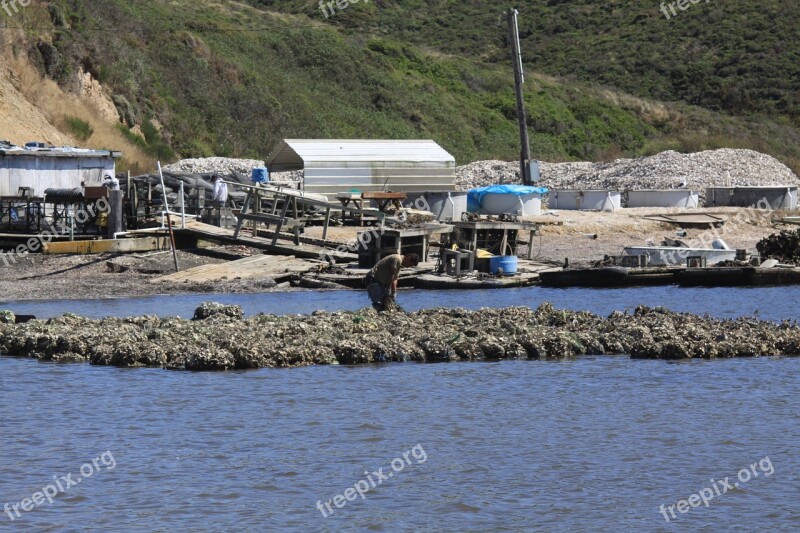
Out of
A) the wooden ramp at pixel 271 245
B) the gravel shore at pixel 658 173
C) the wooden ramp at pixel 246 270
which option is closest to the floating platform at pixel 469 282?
the wooden ramp at pixel 271 245

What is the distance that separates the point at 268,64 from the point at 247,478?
59.2 meters

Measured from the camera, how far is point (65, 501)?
1228 centimetres

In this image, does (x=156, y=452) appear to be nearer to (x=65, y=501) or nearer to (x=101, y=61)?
(x=65, y=501)

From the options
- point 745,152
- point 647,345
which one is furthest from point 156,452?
point 745,152

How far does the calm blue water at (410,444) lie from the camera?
11.9 metres

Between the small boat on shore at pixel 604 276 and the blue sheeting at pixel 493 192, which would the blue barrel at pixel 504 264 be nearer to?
the small boat on shore at pixel 604 276

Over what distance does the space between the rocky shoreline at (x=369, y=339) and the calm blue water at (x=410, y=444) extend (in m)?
0.37

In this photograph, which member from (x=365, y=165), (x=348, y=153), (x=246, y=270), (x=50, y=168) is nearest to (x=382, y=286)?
(x=246, y=270)

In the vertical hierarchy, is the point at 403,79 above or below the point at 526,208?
above

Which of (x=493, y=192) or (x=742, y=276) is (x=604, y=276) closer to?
(x=742, y=276)

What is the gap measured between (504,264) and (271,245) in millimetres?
6388

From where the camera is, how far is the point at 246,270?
31328mm

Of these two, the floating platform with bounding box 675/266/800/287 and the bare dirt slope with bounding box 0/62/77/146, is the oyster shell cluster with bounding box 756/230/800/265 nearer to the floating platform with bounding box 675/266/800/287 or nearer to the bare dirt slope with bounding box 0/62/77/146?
the floating platform with bounding box 675/266/800/287

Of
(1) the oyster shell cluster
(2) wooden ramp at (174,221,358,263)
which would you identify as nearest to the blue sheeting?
(2) wooden ramp at (174,221,358,263)
